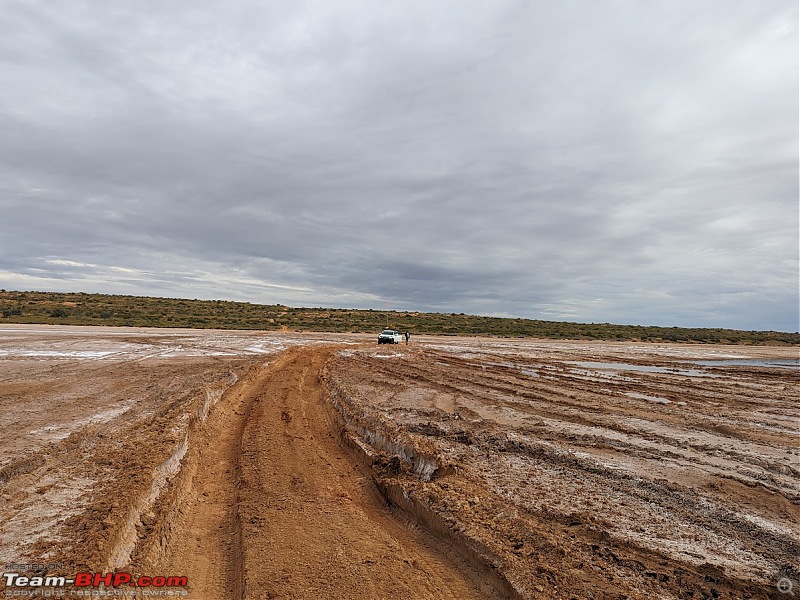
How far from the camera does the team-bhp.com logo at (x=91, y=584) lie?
12.2 feet

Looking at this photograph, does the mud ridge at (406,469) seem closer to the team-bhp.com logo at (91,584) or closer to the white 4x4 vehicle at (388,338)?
the team-bhp.com logo at (91,584)

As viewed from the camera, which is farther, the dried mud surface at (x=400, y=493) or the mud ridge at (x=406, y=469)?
the mud ridge at (x=406, y=469)

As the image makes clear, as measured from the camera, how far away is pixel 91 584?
12.5ft

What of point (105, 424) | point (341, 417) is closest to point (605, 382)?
point (341, 417)

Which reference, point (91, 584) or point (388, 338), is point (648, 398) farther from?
point (388, 338)

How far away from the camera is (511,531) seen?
195 inches

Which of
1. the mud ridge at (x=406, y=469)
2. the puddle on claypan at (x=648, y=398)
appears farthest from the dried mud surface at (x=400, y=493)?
the puddle on claypan at (x=648, y=398)
